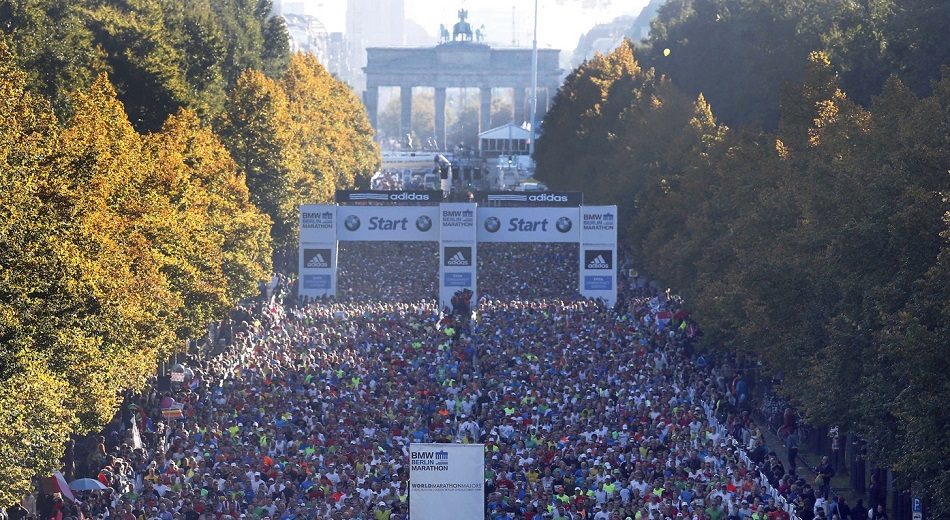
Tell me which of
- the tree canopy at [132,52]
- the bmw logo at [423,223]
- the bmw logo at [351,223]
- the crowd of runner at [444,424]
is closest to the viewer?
the crowd of runner at [444,424]

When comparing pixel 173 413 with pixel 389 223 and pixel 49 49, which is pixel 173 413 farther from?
pixel 389 223

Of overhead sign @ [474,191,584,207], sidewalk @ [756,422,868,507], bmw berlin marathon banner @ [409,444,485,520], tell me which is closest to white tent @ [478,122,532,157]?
overhead sign @ [474,191,584,207]

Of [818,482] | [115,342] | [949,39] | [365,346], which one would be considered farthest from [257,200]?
[818,482]

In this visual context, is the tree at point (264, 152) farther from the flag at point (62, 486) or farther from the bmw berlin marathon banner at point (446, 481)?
the bmw berlin marathon banner at point (446, 481)

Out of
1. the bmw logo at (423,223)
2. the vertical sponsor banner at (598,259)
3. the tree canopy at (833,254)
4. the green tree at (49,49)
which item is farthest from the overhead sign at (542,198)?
the green tree at (49,49)

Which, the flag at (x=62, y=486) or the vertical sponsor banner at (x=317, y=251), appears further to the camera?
the vertical sponsor banner at (x=317, y=251)

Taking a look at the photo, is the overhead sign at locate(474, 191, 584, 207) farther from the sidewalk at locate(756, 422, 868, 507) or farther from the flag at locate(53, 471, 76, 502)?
the flag at locate(53, 471, 76, 502)
